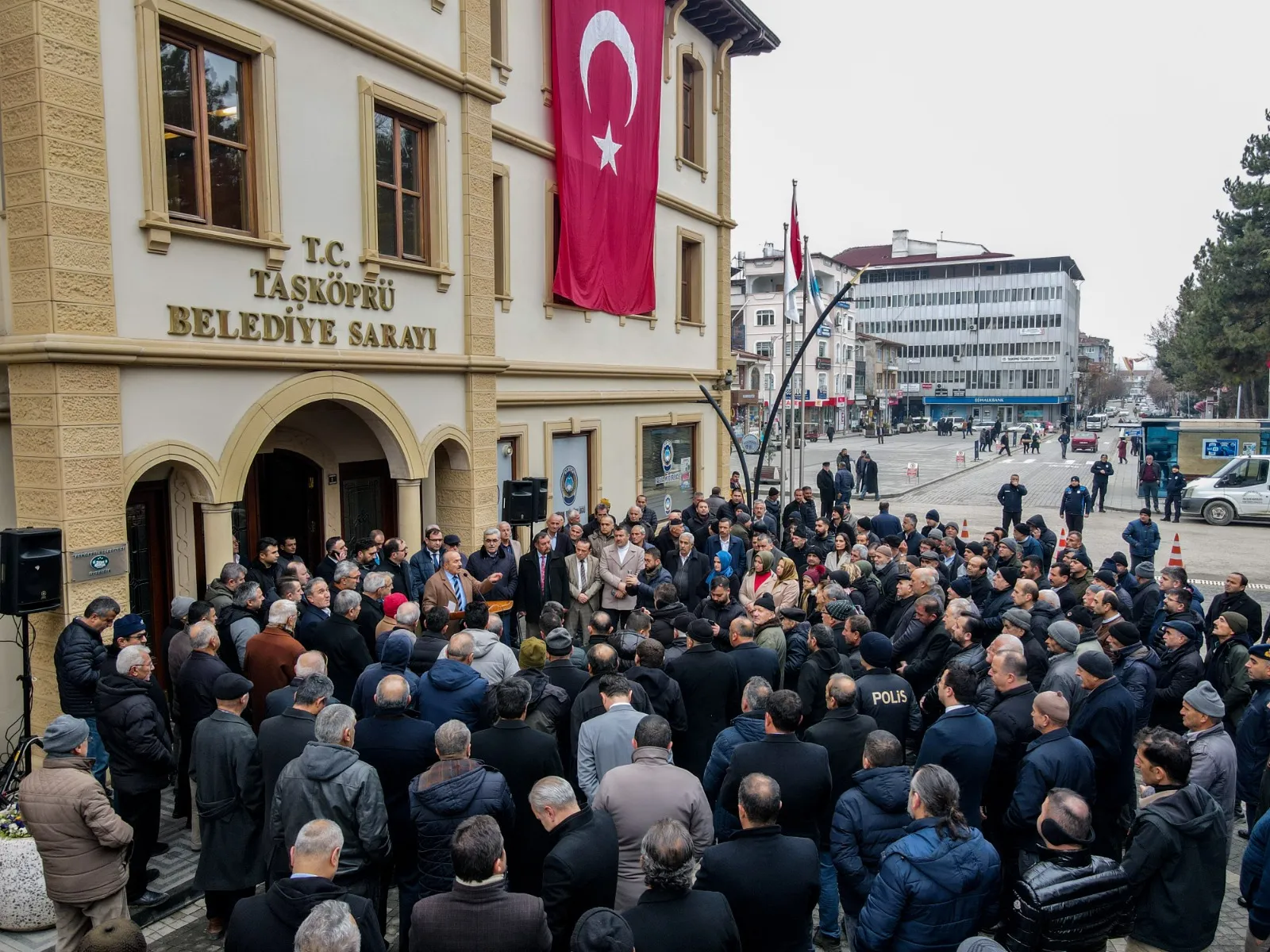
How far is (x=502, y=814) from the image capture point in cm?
488

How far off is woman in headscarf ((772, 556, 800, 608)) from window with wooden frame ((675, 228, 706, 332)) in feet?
37.7

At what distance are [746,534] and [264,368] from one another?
23.8ft

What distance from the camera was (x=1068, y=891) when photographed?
4020mm

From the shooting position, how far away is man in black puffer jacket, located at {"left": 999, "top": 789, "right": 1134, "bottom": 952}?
13.1 ft

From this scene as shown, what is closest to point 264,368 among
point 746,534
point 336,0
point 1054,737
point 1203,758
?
point 336,0

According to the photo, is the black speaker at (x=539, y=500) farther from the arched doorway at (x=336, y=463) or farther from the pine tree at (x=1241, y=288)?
the pine tree at (x=1241, y=288)

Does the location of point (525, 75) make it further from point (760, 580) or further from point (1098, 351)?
point (1098, 351)

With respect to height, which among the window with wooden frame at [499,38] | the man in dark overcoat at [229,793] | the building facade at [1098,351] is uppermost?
the building facade at [1098,351]

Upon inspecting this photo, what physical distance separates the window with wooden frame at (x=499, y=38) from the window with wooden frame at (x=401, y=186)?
2.62m

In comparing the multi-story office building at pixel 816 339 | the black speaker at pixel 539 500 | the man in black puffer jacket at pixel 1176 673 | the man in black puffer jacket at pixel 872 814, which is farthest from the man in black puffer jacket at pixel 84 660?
the multi-story office building at pixel 816 339

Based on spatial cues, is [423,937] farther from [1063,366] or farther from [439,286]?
[1063,366]

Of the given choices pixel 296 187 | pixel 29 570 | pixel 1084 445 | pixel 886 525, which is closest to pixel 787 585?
pixel 886 525

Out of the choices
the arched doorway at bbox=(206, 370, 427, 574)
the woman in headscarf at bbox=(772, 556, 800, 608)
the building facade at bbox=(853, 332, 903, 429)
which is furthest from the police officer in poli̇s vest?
the building facade at bbox=(853, 332, 903, 429)

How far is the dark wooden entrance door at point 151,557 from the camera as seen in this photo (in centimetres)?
962
